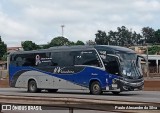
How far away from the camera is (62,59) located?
28219 millimetres

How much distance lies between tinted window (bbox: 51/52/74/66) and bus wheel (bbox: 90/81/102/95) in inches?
85.4

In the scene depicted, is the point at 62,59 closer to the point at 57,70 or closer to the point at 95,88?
the point at 57,70

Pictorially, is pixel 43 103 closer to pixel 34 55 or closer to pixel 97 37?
pixel 34 55

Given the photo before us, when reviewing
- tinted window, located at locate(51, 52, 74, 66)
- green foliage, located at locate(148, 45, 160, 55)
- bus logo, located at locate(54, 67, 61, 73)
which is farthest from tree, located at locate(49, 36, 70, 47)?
bus logo, located at locate(54, 67, 61, 73)

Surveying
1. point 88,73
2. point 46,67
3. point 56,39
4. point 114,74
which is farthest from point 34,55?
point 56,39

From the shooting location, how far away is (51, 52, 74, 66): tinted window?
1085 inches

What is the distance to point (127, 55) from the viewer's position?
84.7ft

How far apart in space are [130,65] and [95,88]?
→ 2596 mm

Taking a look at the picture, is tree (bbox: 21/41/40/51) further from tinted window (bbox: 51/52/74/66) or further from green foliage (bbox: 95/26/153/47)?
tinted window (bbox: 51/52/74/66)

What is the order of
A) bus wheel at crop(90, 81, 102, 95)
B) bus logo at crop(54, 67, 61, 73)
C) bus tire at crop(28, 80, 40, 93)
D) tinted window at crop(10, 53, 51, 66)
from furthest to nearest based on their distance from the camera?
bus tire at crop(28, 80, 40, 93) < tinted window at crop(10, 53, 51, 66) < bus logo at crop(54, 67, 61, 73) < bus wheel at crop(90, 81, 102, 95)

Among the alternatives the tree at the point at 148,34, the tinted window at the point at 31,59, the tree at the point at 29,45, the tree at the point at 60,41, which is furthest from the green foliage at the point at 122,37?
the tinted window at the point at 31,59

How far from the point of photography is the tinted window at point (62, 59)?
90.4 feet

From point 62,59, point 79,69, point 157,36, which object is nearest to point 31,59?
point 62,59

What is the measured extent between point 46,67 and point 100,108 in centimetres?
2113
